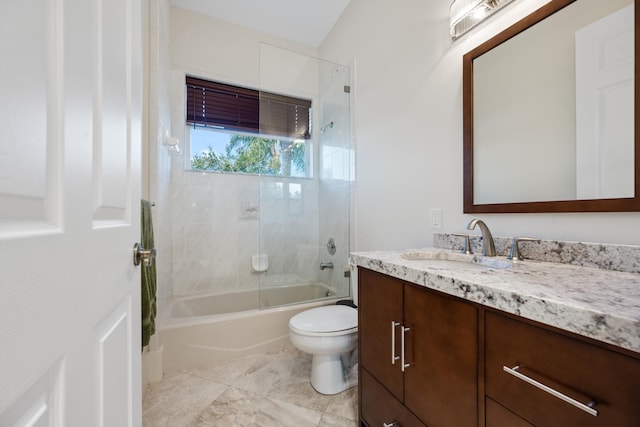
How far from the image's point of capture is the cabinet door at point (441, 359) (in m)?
0.71

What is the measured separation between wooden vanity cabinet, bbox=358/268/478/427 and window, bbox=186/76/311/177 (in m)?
1.61

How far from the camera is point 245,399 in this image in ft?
4.95

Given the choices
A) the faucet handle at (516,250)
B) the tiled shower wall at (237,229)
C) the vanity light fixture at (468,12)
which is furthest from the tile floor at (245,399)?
the vanity light fixture at (468,12)

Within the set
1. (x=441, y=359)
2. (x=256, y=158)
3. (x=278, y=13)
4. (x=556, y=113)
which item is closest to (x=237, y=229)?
(x=256, y=158)

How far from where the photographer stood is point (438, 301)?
81cm

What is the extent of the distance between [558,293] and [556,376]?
17cm

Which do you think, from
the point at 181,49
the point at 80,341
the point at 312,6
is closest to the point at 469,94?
the point at 80,341

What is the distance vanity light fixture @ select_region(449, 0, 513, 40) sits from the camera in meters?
1.19

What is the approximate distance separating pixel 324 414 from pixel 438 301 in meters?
1.05

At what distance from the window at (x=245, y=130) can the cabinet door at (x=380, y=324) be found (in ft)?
5.18

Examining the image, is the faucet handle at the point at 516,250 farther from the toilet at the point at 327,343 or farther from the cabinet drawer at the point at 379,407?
the toilet at the point at 327,343

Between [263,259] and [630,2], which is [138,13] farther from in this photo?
[263,259]

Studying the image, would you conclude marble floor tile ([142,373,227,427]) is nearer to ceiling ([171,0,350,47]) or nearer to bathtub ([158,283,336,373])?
bathtub ([158,283,336,373])

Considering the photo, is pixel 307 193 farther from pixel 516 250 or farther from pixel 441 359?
pixel 441 359
